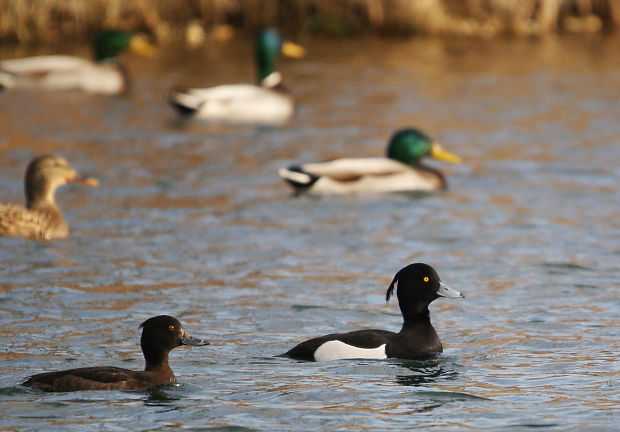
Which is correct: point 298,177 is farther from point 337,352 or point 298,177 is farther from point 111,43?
point 111,43

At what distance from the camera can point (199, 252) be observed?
41.2ft

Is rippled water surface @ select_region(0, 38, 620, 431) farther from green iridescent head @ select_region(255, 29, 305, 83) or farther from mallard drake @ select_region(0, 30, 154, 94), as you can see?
green iridescent head @ select_region(255, 29, 305, 83)

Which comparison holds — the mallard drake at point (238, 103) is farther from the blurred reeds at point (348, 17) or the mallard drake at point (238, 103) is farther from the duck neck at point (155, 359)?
the duck neck at point (155, 359)

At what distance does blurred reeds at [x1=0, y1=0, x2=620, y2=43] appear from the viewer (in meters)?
25.7

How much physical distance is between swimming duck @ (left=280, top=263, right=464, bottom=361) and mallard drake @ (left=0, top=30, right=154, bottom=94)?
1342 cm

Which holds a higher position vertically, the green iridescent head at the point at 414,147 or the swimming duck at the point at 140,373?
the green iridescent head at the point at 414,147

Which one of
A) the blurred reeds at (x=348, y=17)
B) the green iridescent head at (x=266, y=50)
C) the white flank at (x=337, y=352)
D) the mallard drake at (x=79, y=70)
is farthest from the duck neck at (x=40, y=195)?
the blurred reeds at (x=348, y=17)

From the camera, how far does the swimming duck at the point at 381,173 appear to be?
15438 mm

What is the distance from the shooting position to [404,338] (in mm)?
9102

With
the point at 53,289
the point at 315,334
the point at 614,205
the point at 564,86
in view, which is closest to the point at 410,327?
the point at 315,334

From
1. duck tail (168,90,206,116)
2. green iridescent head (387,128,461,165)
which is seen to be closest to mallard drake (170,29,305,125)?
duck tail (168,90,206,116)

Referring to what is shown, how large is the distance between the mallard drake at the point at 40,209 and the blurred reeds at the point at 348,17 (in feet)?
40.3

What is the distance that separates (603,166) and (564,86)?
543 cm

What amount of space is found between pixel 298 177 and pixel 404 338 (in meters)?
6.33
